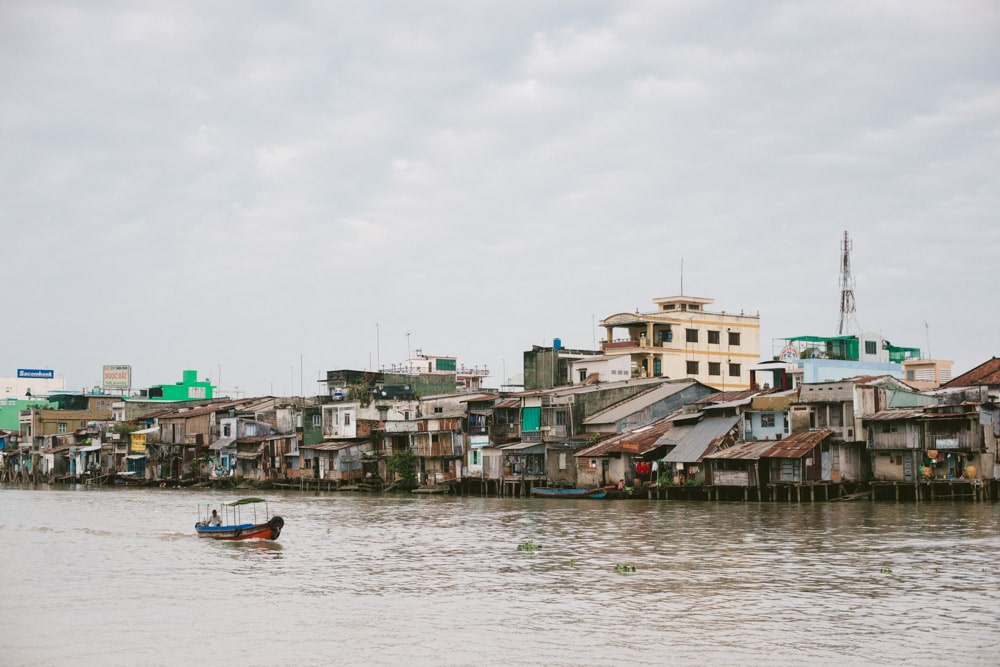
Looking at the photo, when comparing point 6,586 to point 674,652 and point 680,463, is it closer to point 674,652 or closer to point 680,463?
point 674,652

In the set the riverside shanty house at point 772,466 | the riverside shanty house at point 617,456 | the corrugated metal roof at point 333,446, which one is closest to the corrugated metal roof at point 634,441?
the riverside shanty house at point 617,456

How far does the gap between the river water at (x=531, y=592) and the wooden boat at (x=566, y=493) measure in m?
11.6

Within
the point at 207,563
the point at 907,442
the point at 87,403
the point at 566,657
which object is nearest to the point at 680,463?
the point at 907,442

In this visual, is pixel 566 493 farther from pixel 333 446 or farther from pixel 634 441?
pixel 333 446

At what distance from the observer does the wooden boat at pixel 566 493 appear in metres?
61.6

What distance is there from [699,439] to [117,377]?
8378 centimetres

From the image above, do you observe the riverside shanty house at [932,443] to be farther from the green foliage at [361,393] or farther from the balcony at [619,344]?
the green foliage at [361,393]

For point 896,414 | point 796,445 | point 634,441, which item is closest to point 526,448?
point 634,441

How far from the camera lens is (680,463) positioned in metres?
60.5

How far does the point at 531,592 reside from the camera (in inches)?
1111

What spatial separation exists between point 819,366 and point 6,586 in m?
53.9

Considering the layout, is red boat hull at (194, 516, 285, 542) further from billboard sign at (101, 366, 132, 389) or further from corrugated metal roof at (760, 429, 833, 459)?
billboard sign at (101, 366, 132, 389)

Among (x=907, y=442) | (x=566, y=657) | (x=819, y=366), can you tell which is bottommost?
(x=566, y=657)

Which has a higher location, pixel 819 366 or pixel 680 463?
pixel 819 366
